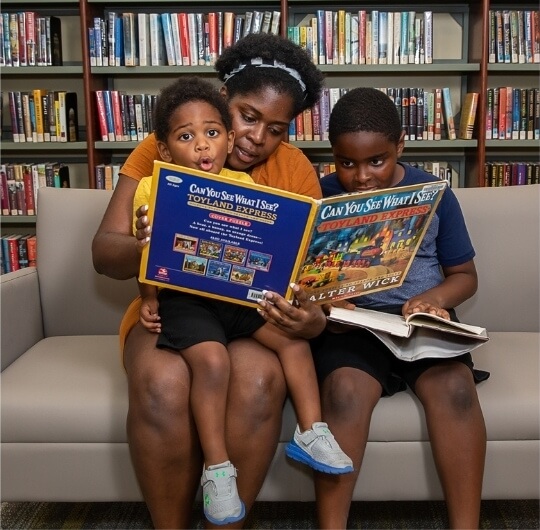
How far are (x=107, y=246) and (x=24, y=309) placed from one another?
47 cm

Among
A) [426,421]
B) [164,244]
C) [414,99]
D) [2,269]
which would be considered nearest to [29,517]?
[164,244]

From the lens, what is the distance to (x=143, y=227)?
4.07 feet

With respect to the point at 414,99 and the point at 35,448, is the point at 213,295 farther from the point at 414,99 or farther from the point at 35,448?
the point at 414,99

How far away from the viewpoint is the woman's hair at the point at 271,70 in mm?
1525

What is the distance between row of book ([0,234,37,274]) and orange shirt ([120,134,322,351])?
1.92 m

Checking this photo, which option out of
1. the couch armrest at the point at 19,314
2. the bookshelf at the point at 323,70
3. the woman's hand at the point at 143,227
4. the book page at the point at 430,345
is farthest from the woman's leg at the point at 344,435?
the bookshelf at the point at 323,70

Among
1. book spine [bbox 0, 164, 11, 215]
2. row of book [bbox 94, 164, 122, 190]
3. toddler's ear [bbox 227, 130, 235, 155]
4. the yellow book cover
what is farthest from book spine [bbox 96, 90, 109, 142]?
toddler's ear [bbox 227, 130, 235, 155]

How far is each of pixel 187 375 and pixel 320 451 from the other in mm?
284

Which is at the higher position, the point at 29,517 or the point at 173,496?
the point at 173,496

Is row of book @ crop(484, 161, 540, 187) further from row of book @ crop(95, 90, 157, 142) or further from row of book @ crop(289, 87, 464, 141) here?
row of book @ crop(95, 90, 157, 142)

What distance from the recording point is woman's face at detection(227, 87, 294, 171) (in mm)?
1497

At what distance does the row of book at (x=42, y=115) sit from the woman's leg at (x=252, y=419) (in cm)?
222

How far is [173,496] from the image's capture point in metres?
1.31

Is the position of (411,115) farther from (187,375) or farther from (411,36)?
(187,375)
